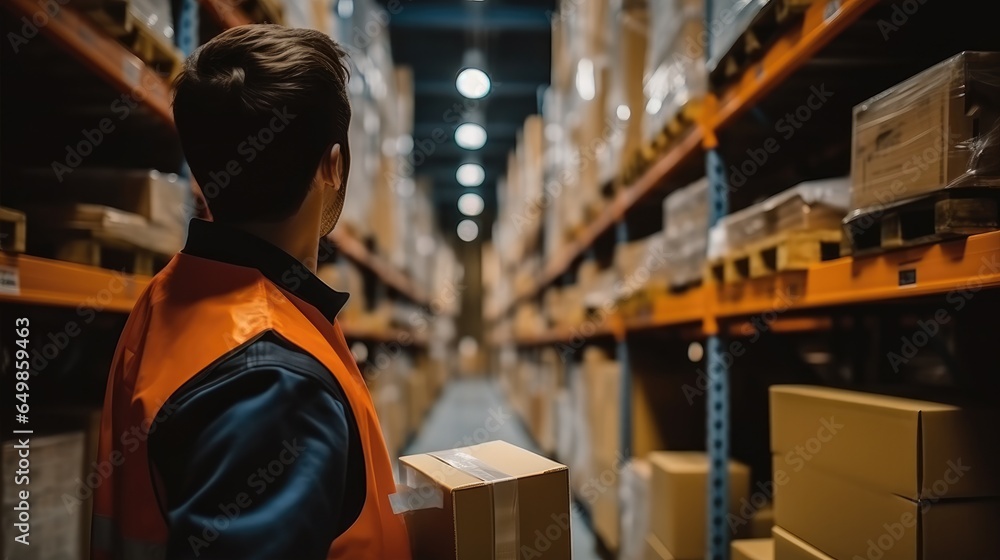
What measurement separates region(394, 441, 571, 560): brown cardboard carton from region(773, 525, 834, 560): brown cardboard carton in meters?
0.93

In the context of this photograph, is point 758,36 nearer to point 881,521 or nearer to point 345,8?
point 881,521

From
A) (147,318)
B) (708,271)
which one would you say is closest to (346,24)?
(708,271)

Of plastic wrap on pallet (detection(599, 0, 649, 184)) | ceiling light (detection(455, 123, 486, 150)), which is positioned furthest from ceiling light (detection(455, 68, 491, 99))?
plastic wrap on pallet (detection(599, 0, 649, 184))

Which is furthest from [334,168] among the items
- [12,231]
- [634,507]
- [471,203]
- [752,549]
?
[471,203]

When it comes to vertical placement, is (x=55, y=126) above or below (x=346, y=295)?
above

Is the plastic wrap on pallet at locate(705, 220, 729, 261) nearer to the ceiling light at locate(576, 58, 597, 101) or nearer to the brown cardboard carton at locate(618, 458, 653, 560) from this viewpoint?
the brown cardboard carton at locate(618, 458, 653, 560)

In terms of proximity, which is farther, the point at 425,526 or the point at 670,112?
the point at 670,112

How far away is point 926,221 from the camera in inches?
68.4

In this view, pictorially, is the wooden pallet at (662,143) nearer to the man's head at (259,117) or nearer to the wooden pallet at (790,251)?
the wooden pallet at (790,251)

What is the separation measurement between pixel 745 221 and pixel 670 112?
0.86 meters

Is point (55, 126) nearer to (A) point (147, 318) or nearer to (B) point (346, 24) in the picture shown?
(A) point (147, 318)

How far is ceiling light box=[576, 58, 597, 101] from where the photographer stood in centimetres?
494

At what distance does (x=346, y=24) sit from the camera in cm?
468

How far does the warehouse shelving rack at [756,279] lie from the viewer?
1.46m
